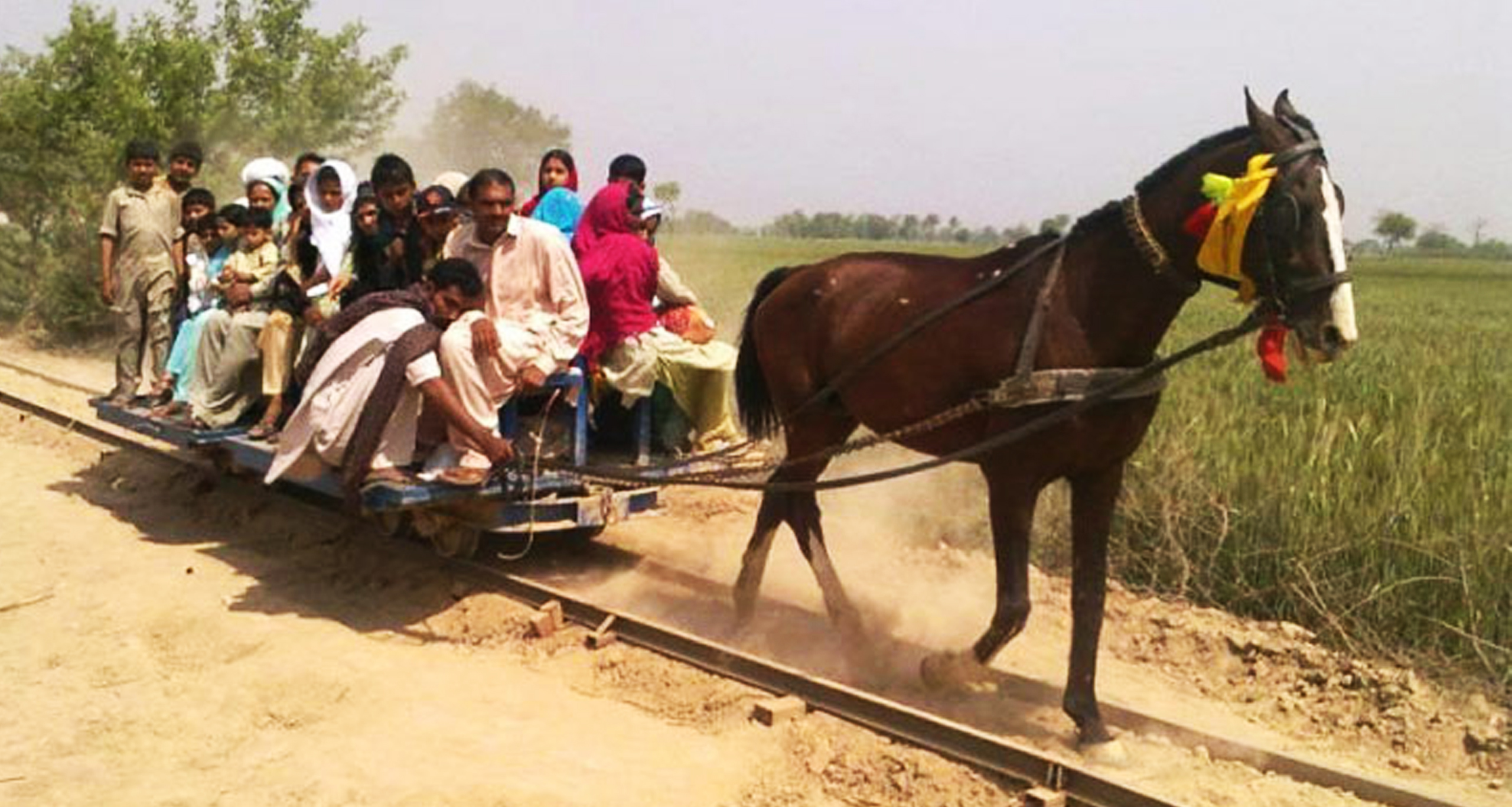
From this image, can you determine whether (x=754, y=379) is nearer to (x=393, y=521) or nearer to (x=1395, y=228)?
(x=393, y=521)

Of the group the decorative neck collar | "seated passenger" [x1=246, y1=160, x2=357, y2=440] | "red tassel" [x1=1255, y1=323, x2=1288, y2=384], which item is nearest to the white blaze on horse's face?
"red tassel" [x1=1255, y1=323, x2=1288, y2=384]

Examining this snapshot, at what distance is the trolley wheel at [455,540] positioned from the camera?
693cm

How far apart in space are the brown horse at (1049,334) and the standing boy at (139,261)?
553 centimetres

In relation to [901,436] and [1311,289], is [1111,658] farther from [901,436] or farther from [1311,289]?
[1311,289]

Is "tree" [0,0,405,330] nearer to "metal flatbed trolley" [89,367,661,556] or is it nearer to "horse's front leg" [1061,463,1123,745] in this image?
"metal flatbed trolley" [89,367,661,556]

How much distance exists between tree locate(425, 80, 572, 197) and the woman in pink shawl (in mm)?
25615

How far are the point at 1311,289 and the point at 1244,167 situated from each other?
1.81 feet

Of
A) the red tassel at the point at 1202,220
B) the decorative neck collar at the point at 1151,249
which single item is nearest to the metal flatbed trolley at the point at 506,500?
the decorative neck collar at the point at 1151,249

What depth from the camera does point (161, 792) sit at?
15.1 feet

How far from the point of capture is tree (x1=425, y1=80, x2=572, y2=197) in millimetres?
33281

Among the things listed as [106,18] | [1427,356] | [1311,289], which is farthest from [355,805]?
[106,18]

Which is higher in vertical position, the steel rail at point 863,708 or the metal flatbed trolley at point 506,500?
the metal flatbed trolley at point 506,500

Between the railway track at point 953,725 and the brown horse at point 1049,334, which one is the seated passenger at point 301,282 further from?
the brown horse at point 1049,334

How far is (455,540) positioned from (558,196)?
2.25 metres
